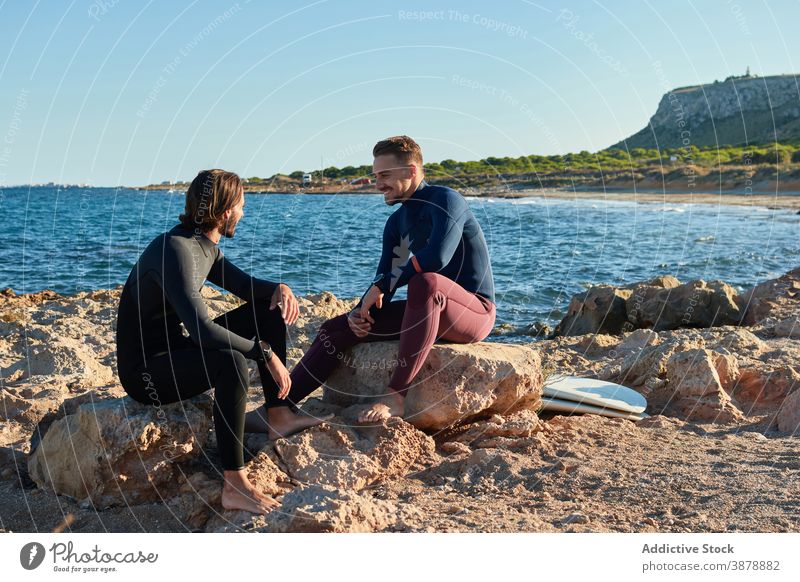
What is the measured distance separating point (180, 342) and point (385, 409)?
4.20 ft

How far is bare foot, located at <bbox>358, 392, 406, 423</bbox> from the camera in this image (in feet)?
15.2

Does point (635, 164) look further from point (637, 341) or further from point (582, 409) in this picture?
point (582, 409)

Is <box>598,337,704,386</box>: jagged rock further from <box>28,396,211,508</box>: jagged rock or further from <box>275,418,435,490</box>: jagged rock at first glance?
<box>28,396,211,508</box>: jagged rock

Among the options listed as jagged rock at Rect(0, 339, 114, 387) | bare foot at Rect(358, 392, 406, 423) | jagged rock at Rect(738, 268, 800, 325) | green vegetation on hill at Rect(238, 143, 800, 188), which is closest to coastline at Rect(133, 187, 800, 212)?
green vegetation on hill at Rect(238, 143, 800, 188)

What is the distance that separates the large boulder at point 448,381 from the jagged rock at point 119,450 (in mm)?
1072

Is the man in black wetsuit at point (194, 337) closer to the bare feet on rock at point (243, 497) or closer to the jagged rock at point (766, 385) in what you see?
the bare feet on rock at point (243, 497)

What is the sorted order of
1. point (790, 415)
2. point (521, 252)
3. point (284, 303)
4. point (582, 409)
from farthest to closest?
point (521, 252) → point (582, 409) → point (790, 415) → point (284, 303)

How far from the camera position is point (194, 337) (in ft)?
12.9

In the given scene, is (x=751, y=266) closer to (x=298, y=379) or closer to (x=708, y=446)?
(x=708, y=446)

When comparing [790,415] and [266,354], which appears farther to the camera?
[790,415]

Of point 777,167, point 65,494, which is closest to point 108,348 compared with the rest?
point 65,494
